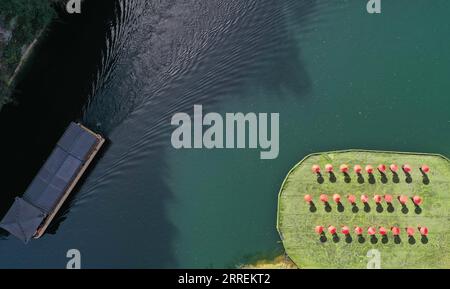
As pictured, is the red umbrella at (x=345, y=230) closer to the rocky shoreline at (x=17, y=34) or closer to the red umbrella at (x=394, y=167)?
the red umbrella at (x=394, y=167)

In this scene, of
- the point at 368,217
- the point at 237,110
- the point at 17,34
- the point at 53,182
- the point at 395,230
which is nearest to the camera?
the point at 53,182

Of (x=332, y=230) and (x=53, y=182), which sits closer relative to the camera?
(x=53, y=182)

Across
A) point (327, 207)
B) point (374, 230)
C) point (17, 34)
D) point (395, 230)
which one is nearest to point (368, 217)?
point (374, 230)

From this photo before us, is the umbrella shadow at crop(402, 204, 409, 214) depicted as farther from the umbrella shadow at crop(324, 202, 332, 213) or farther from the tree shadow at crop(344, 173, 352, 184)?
the umbrella shadow at crop(324, 202, 332, 213)

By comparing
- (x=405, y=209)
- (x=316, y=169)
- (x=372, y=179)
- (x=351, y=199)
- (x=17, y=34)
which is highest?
(x=17, y=34)

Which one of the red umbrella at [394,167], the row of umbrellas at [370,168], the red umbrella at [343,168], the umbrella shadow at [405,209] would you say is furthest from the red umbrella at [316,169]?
the umbrella shadow at [405,209]

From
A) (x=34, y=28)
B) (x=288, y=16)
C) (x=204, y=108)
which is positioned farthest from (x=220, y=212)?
(x=34, y=28)

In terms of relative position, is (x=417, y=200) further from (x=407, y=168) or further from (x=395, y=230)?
(x=395, y=230)
